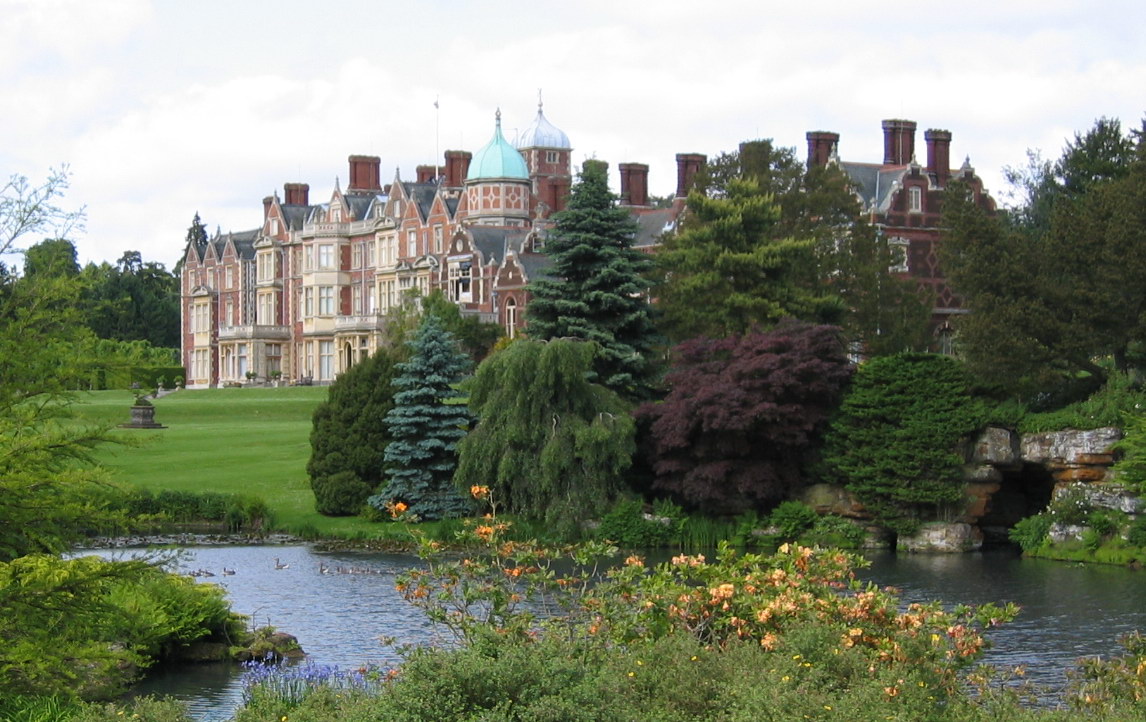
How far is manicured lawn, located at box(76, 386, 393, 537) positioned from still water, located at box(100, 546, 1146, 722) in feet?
12.3

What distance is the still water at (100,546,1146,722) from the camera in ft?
76.3

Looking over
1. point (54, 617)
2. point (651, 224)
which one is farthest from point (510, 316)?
point (54, 617)

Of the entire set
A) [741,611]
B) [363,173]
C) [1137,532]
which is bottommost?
[1137,532]

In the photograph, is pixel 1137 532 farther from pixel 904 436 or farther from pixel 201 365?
pixel 201 365

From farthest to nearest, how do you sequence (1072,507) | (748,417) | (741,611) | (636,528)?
(748,417) < (636,528) < (1072,507) < (741,611)

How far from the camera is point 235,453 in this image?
5053 centimetres

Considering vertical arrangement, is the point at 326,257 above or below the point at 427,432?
above

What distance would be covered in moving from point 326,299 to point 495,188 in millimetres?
12540

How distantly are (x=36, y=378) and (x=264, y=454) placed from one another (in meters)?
36.0

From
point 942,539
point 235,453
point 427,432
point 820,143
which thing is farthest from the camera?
point 820,143

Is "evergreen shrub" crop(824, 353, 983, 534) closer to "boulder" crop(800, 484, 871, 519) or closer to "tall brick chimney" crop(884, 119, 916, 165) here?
"boulder" crop(800, 484, 871, 519)

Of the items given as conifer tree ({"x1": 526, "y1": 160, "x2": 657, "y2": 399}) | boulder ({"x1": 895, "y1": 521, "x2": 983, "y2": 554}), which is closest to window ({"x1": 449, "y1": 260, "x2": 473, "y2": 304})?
conifer tree ({"x1": 526, "y1": 160, "x2": 657, "y2": 399})

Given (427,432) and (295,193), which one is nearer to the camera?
(427,432)

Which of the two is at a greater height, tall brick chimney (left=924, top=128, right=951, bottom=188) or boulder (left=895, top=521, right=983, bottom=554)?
tall brick chimney (left=924, top=128, right=951, bottom=188)
